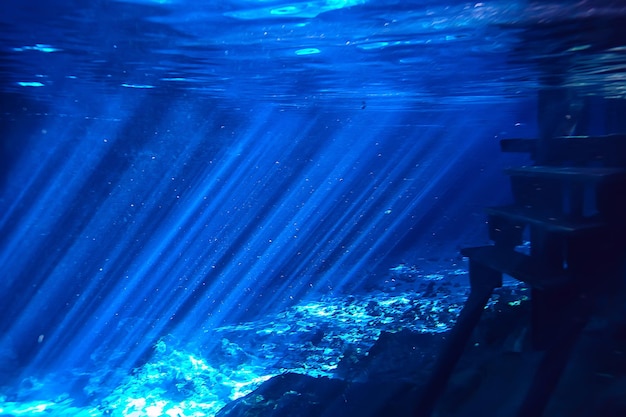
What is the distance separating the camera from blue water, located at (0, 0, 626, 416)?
8141 millimetres

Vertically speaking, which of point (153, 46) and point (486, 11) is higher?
point (153, 46)

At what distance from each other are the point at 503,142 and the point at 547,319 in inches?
161

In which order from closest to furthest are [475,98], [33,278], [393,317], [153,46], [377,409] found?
[377,409] → [153,46] → [393,317] → [475,98] → [33,278]

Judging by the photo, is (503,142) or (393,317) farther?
(393,317)

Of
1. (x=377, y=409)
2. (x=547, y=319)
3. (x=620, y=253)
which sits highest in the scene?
(x=620, y=253)

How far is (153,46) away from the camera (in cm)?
950

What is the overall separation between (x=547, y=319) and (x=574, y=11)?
4731 millimetres

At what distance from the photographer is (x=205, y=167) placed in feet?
107

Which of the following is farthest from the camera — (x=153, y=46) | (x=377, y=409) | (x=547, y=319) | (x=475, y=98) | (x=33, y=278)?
(x=33, y=278)

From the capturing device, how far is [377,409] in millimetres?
7906

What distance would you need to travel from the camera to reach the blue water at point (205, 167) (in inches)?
320

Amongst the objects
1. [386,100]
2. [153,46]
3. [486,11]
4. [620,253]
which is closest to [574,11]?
[486,11]

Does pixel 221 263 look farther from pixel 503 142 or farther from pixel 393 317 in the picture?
pixel 503 142

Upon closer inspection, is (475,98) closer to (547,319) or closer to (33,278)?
(547,319)
